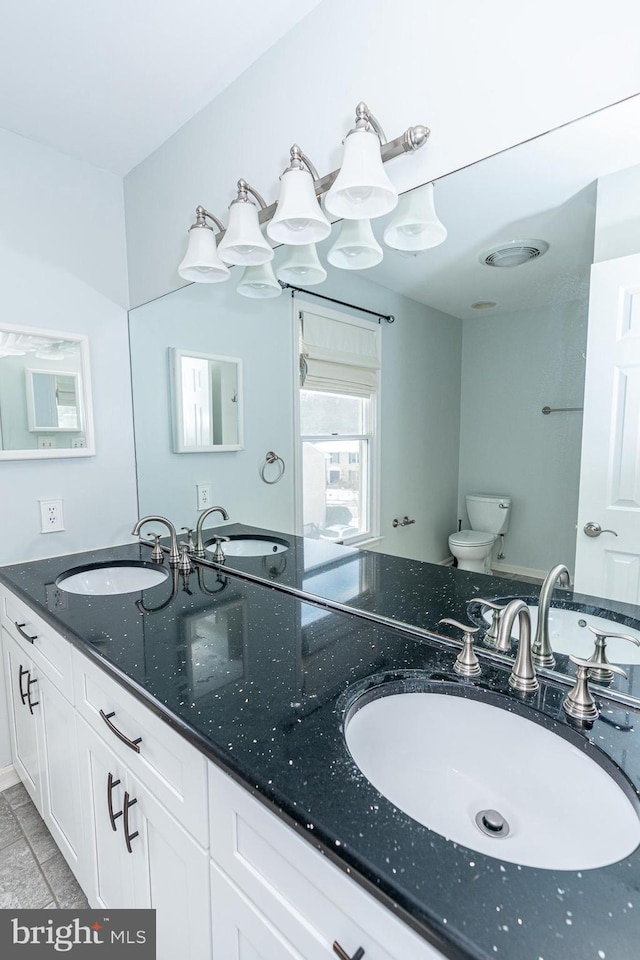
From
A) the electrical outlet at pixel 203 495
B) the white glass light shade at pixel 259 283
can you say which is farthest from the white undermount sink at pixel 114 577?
the white glass light shade at pixel 259 283

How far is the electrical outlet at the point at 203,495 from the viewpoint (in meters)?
1.77

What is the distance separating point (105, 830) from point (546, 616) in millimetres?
1131

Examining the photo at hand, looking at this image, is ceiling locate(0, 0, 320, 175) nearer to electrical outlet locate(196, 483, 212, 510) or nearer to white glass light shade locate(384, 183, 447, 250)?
white glass light shade locate(384, 183, 447, 250)

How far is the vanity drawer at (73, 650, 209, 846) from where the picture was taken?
2.59 ft

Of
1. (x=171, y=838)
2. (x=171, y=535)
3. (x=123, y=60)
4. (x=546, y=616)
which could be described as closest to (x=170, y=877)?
(x=171, y=838)

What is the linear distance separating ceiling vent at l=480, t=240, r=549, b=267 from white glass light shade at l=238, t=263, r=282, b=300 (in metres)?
0.67

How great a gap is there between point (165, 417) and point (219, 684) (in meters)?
1.24

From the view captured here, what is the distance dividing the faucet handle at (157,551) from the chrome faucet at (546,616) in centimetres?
134

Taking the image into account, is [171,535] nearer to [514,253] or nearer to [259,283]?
[259,283]

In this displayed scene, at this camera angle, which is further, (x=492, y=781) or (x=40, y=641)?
(x=40, y=641)

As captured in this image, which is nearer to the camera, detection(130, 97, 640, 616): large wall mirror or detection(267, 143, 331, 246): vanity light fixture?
detection(130, 97, 640, 616): large wall mirror

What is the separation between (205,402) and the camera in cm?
174

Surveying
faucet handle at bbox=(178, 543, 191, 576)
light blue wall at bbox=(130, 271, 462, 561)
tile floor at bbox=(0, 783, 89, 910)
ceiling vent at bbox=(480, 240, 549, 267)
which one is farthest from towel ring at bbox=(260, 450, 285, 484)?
tile floor at bbox=(0, 783, 89, 910)

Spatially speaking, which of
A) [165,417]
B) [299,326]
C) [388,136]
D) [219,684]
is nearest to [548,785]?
[219,684]
